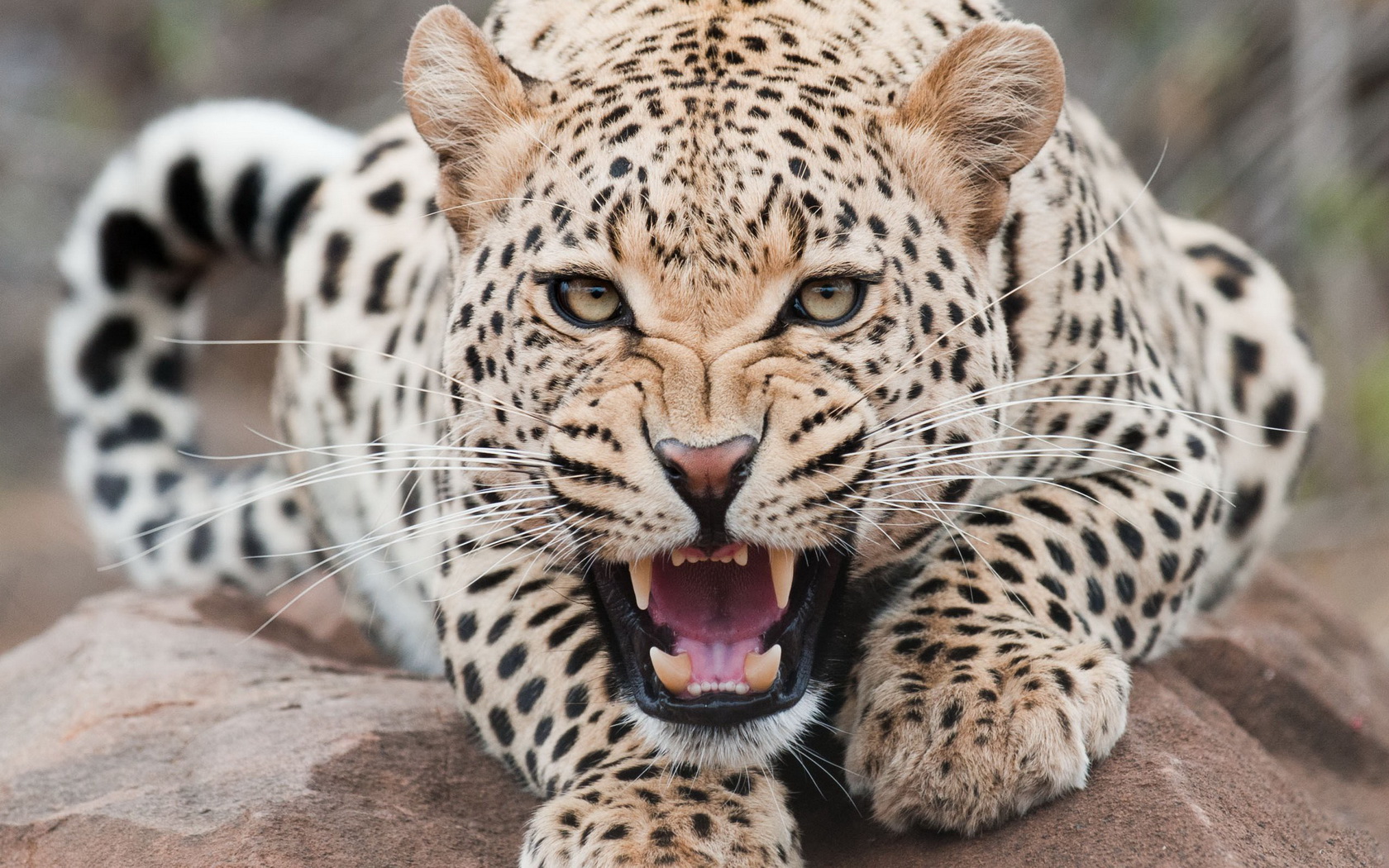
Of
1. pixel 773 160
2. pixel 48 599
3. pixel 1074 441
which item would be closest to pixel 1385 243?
pixel 1074 441

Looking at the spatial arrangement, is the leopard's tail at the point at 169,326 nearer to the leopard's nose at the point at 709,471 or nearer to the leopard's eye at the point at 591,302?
the leopard's eye at the point at 591,302

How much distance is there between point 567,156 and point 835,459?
43.0 inches

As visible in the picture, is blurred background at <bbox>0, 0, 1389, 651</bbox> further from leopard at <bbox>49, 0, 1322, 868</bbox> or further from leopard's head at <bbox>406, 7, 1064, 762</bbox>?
leopard's head at <bbox>406, 7, 1064, 762</bbox>

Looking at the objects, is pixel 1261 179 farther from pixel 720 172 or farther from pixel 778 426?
pixel 778 426

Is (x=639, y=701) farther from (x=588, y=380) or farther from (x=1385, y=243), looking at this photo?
(x=1385, y=243)

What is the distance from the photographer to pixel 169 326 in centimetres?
762

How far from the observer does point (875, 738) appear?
151 inches

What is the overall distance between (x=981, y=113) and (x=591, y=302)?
1154 millimetres

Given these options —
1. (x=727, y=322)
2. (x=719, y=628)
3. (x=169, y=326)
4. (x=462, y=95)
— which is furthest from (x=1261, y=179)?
(x=719, y=628)

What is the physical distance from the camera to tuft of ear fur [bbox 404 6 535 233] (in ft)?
13.8

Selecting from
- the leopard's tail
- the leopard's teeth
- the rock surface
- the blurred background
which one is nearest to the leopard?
the leopard's teeth

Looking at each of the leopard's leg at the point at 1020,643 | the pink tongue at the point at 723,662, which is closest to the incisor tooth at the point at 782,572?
the pink tongue at the point at 723,662

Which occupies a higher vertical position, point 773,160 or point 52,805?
point 773,160

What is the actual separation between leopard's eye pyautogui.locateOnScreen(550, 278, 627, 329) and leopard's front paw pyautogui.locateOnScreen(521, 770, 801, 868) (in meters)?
1.12
